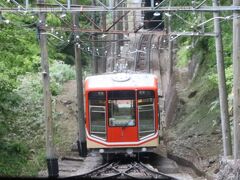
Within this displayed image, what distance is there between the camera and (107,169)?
19.0 m

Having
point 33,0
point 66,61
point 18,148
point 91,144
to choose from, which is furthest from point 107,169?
point 66,61

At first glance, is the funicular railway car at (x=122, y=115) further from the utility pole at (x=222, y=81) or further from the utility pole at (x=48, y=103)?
the utility pole at (x=222, y=81)

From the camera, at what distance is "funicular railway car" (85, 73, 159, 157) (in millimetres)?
20266

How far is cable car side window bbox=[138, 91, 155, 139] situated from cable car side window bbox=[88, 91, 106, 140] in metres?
1.27

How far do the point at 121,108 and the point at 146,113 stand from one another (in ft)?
2.98

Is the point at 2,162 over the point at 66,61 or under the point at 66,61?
under

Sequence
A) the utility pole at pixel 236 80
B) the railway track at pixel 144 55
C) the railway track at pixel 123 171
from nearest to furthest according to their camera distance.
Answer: the utility pole at pixel 236 80 < the railway track at pixel 123 171 < the railway track at pixel 144 55

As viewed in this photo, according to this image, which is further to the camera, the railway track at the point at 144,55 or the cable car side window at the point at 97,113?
the railway track at the point at 144,55

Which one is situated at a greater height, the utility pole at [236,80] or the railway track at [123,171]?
the utility pole at [236,80]

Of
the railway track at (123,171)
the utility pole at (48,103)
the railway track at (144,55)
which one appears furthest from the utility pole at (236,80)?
the railway track at (144,55)

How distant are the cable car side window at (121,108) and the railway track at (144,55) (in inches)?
825

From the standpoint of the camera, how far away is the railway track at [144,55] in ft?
144

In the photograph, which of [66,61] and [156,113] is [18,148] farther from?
[66,61]

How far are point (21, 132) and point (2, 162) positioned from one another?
679 cm
